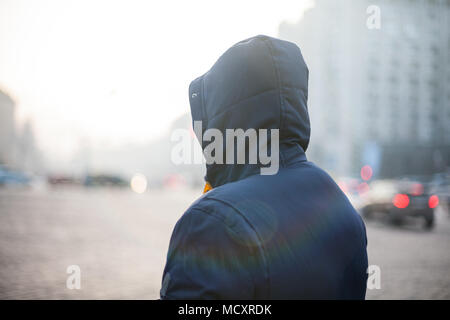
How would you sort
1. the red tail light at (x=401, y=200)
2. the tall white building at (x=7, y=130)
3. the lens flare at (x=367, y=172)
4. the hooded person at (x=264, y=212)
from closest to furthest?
the hooded person at (x=264, y=212), the red tail light at (x=401, y=200), the lens flare at (x=367, y=172), the tall white building at (x=7, y=130)

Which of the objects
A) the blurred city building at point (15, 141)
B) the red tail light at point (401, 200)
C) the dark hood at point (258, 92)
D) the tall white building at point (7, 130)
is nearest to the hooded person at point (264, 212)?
the dark hood at point (258, 92)

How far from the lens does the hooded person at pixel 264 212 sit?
1.20m

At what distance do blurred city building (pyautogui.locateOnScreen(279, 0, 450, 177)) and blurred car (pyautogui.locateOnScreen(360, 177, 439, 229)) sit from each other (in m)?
34.0

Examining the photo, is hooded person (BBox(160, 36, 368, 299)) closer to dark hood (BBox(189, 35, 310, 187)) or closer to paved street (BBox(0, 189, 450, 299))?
dark hood (BBox(189, 35, 310, 187))

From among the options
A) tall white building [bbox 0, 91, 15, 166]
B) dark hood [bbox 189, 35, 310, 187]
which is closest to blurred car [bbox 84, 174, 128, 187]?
dark hood [bbox 189, 35, 310, 187]

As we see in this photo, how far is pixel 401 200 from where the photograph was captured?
12820 mm

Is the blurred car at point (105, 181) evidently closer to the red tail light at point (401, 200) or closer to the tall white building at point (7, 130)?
the red tail light at point (401, 200)

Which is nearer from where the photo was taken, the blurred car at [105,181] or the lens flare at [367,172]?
the blurred car at [105,181]

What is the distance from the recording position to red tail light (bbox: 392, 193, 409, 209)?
12726 millimetres

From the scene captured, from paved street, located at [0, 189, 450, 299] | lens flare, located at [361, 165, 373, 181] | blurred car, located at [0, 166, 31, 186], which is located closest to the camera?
paved street, located at [0, 189, 450, 299]

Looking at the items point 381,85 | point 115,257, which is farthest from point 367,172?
point 115,257

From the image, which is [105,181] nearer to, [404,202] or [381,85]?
[404,202]

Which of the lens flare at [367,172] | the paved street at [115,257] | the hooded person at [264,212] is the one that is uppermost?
the hooded person at [264,212]

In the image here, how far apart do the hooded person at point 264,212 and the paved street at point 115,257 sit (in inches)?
156
